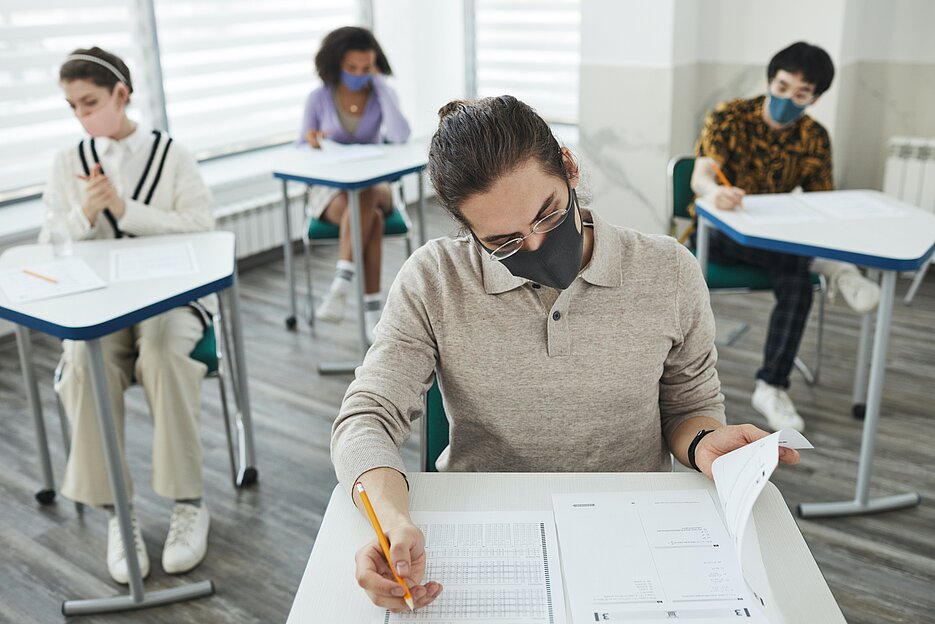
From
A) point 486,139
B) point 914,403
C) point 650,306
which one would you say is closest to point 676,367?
point 650,306

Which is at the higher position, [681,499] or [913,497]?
[681,499]

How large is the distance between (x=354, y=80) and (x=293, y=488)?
75.2 inches

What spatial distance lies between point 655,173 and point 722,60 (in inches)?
25.3

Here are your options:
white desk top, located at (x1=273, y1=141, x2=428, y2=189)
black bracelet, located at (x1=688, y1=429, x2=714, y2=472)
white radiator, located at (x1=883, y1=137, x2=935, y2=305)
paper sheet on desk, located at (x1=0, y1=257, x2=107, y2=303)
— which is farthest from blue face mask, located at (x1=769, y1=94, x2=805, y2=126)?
paper sheet on desk, located at (x1=0, y1=257, x2=107, y2=303)

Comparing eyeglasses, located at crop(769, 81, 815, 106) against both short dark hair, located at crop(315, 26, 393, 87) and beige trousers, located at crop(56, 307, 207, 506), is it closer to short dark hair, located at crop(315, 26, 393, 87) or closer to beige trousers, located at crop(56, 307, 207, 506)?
short dark hair, located at crop(315, 26, 393, 87)

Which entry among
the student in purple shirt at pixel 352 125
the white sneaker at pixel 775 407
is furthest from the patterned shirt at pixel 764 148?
the student in purple shirt at pixel 352 125

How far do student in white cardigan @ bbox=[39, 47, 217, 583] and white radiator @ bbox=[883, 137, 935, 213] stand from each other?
324cm

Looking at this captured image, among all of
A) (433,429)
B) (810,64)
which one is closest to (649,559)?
(433,429)

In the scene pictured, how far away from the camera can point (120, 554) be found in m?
2.36

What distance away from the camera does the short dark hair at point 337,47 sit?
381cm

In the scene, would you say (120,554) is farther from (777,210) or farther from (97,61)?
(777,210)

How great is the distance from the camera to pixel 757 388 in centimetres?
316

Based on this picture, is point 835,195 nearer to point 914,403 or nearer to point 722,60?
point 914,403

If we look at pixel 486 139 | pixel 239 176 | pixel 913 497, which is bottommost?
pixel 913 497
